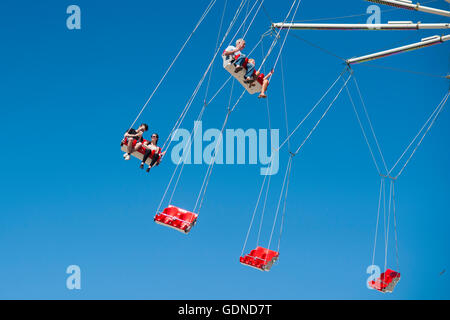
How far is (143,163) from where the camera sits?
62.6ft

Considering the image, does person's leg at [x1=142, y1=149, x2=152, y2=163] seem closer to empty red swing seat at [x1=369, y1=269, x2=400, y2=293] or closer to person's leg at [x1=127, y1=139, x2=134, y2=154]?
person's leg at [x1=127, y1=139, x2=134, y2=154]

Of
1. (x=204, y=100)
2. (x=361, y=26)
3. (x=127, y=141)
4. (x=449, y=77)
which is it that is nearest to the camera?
(x=127, y=141)

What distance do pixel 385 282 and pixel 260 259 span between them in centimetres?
491

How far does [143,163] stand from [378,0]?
899cm

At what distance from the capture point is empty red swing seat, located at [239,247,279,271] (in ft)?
68.6

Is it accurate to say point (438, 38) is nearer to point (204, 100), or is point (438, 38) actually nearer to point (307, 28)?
point (307, 28)

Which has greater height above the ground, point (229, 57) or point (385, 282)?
point (229, 57)

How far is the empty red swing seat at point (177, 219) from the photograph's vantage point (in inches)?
740

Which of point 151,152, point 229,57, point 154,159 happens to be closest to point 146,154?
point 151,152

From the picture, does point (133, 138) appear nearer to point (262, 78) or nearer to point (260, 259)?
point (262, 78)

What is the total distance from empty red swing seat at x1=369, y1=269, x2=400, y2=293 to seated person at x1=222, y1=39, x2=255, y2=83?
8.65 m

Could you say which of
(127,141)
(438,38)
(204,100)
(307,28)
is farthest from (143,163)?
(438,38)

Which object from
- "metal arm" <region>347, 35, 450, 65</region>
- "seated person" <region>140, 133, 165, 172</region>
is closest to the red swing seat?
"seated person" <region>140, 133, 165, 172</region>

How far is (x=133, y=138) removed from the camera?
1880 centimetres
